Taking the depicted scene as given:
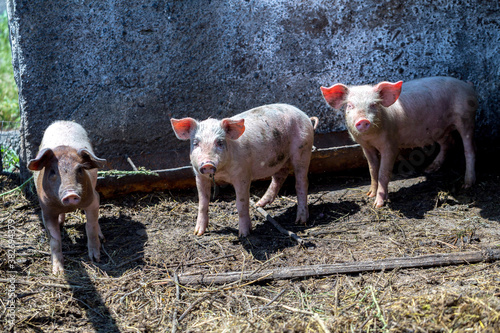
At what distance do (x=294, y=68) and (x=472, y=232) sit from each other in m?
2.84

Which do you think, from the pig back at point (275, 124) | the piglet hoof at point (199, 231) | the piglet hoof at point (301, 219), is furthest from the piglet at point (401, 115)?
the piglet hoof at point (199, 231)

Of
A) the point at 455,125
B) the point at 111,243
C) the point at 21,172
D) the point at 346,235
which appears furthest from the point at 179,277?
the point at 455,125

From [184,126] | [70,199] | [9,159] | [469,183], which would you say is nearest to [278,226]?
[184,126]

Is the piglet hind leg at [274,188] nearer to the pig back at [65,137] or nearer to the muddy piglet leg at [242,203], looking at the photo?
the muddy piglet leg at [242,203]

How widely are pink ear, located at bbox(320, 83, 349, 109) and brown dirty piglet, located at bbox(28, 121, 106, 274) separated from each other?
239 centimetres

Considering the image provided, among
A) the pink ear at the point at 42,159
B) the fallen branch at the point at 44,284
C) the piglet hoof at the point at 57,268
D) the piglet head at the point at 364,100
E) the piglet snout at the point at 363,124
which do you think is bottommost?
the piglet hoof at the point at 57,268

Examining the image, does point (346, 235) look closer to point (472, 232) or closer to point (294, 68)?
point (472, 232)

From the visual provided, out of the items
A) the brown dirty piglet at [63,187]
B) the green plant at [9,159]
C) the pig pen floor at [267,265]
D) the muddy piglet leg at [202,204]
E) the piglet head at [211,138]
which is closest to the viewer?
the pig pen floor at [267,265]

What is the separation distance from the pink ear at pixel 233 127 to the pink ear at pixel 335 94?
4.04 ft

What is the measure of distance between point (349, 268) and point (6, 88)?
28.8 feet

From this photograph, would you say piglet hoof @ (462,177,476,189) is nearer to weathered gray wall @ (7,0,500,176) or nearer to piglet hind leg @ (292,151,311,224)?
weathered gray wall @ (7,0,500,176)

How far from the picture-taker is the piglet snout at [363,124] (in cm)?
488

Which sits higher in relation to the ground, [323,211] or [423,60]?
[423,60]

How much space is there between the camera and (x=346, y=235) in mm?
4500
